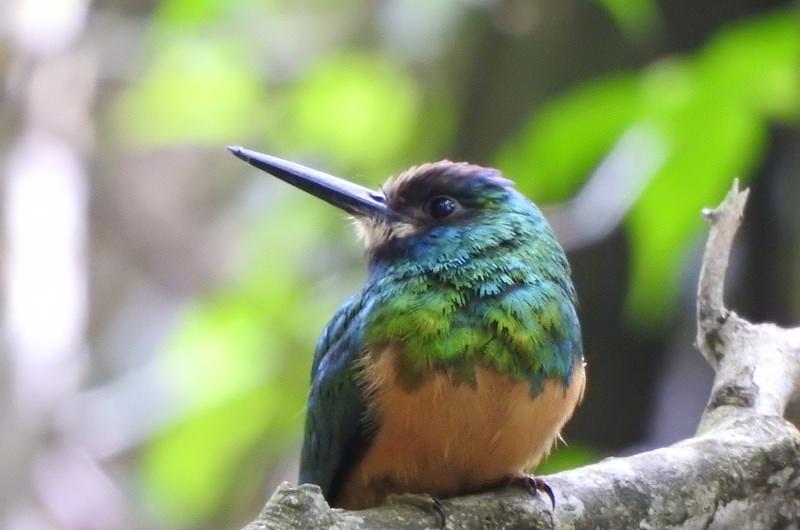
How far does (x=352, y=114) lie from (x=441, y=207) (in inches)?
49.5

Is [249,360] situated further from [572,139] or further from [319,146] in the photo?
[572,139]

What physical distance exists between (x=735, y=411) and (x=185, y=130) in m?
1.89

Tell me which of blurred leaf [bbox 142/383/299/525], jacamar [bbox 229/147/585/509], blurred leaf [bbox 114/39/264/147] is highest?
blurred leaf [bbox 114/39/264/147]

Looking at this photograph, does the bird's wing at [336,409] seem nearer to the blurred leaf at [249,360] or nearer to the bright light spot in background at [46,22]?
the blurred leaf at [249,360]

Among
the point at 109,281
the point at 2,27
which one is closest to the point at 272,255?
the point at 2,27

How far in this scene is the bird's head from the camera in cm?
163

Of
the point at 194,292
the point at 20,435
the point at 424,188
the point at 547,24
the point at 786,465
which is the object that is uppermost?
the point at 547,24

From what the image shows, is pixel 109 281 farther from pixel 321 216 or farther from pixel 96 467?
pixel 321 216

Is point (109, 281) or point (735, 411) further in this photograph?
point (109, 281)

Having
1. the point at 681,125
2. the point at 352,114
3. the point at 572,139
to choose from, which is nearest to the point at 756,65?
the point at 681,125

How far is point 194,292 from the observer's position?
4137 millimetres

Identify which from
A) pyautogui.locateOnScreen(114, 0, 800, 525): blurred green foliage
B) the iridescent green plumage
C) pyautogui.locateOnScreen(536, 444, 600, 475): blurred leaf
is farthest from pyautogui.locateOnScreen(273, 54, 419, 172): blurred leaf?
the iridescent green plumage

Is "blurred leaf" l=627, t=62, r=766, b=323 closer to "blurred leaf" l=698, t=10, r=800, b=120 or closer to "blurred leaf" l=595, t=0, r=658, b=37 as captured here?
"blurred leaf" l=698, t=10, r=800, b=120

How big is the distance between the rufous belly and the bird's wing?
0.10 feet
